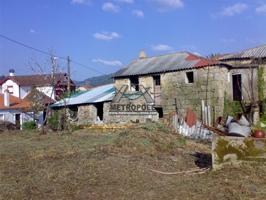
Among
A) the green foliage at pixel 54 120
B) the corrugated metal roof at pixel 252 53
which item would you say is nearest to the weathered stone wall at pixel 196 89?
the corrugated metal roof at pixel 252 53

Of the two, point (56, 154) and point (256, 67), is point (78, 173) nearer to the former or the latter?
point (56, 154)

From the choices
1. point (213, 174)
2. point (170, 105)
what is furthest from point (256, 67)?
point (213, 174)

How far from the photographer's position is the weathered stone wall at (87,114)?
27.9m

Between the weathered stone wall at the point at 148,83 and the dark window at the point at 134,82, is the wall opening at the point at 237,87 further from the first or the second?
the dark window at the point at 134,82

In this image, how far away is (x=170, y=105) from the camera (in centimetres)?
2520

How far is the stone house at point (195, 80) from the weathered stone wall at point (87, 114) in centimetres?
234

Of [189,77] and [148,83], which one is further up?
[189,77]

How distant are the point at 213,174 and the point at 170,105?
17.2 m

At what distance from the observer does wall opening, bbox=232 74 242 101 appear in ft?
75.4

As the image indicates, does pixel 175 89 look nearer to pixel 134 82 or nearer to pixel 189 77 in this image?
pixel 189 77

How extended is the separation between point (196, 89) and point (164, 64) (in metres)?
3.53

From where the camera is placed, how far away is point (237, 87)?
23.3 m

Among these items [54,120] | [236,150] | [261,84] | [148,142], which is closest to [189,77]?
[261,84]

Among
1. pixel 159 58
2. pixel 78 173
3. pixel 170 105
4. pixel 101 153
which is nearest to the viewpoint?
pixel 78 173
